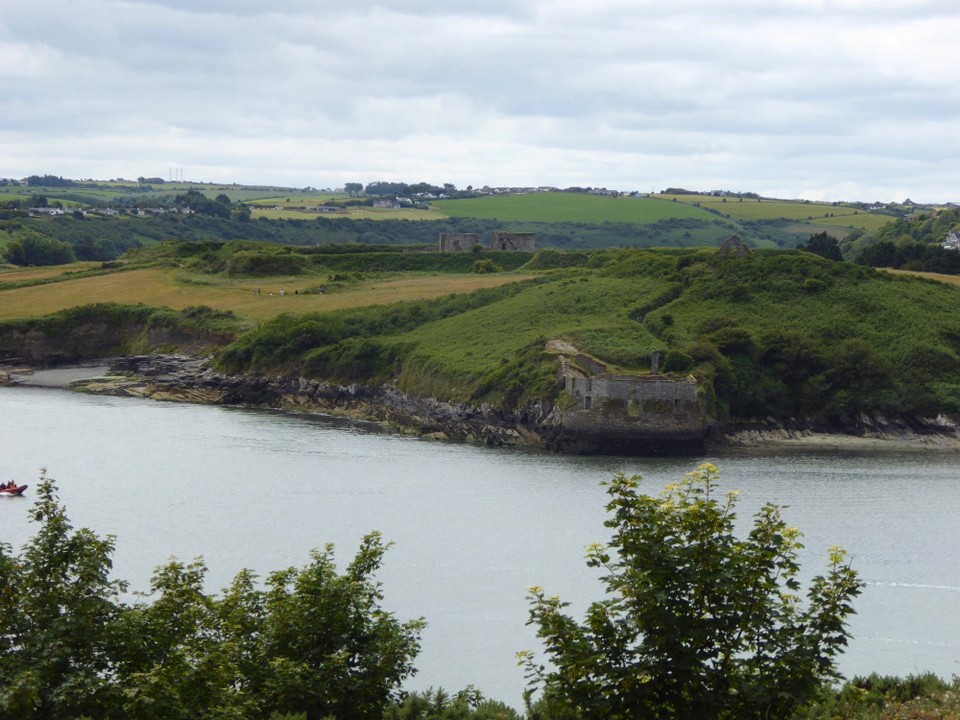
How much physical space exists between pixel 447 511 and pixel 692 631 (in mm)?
29044

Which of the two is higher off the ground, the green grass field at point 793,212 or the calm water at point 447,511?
the green grass field at point 793,212

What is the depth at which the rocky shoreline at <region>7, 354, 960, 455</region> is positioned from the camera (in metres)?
61.1

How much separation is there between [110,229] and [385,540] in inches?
4844

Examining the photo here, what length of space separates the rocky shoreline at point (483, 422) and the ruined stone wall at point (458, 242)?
3071 centimetres

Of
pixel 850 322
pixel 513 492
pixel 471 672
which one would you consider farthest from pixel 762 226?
pixel 471 672

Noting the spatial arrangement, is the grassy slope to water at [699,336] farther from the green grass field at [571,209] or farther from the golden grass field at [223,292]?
the green grass field at [571,209]

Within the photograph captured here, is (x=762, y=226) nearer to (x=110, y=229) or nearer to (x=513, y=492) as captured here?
(x=110, y=229)

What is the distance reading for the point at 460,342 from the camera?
242 ft

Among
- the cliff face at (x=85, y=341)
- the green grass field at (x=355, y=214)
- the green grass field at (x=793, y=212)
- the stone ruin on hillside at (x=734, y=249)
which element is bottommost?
the cliff face at (x=85, y=341)

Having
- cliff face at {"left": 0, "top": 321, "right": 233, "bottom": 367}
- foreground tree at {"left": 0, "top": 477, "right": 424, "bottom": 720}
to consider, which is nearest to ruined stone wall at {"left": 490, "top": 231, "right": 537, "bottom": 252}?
cliff face at {"left": 0, "top": 321, "right": 233, "bottom": 367}

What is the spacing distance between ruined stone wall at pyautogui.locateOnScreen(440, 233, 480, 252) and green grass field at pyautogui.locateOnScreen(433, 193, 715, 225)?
63.0 metres

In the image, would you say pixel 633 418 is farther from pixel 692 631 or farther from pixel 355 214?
pixel 355 214

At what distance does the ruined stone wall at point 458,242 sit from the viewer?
107438 mm

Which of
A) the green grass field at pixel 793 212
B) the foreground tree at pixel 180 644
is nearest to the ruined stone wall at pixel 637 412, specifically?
the foreground tree at pixel 180 644
